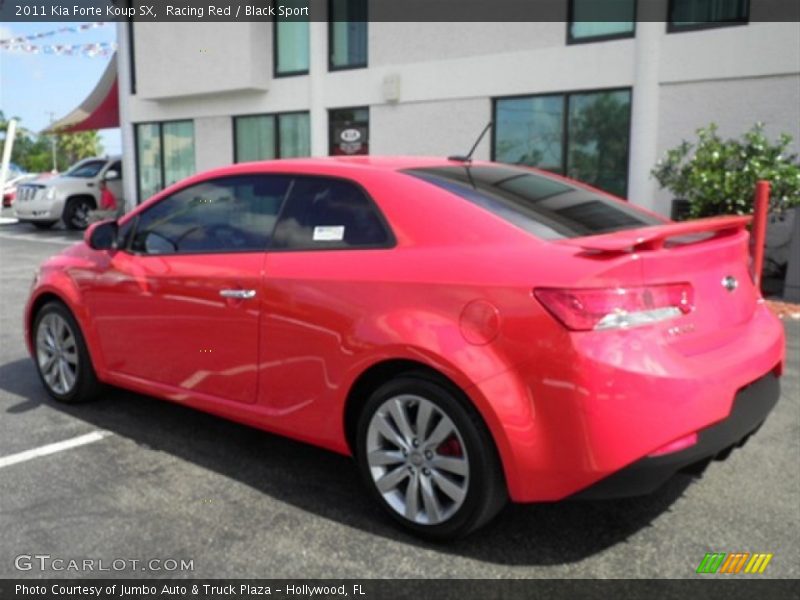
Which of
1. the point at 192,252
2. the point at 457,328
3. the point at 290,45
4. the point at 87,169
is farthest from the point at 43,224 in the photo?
the point at 457,328

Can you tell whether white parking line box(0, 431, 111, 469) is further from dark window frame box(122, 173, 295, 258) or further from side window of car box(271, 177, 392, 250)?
side window of car box(271, 177, 392, 250)

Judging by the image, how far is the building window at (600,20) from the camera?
11531 mm

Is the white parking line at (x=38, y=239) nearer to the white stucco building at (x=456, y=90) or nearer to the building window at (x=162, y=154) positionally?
the white stucco building at (x=456, y=90)

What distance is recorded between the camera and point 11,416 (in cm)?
471

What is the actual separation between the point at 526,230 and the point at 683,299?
25.0 inches

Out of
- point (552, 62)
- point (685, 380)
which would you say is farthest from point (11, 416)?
point (552, 62)

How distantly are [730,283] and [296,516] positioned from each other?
6.73 ft

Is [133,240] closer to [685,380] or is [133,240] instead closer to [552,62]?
[685,380]

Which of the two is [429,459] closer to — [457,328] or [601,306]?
[457,328]

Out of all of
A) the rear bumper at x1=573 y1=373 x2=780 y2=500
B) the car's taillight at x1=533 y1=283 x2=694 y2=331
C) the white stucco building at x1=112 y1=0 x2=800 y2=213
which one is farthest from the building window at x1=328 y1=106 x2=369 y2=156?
the car's taillight at x1=533 y1=283 x2=694 y2=331

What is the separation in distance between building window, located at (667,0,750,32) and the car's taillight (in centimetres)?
933

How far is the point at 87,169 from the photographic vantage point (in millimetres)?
19531

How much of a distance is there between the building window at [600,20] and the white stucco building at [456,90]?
3 centimetres

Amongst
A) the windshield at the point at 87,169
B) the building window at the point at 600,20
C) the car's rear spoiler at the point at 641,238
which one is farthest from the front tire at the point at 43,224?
the car's rear spoiler at the point at 641,238
